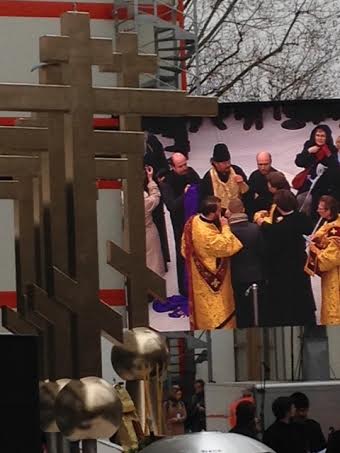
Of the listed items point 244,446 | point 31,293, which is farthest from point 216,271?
point 244,446

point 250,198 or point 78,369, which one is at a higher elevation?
point 250,198

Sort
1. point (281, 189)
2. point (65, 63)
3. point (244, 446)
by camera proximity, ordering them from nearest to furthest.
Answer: point (244, 446) → point (65, 63) → point (281, 189)

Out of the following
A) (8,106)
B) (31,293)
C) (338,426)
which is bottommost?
(338,426)

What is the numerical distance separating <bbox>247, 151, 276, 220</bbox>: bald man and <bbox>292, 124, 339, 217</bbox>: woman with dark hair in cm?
42

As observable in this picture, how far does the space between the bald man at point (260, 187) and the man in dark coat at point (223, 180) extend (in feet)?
0.39

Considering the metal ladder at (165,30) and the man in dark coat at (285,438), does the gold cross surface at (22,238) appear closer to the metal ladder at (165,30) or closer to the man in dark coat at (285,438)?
the man in dark coat at (285,438)

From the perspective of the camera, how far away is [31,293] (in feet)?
25.4

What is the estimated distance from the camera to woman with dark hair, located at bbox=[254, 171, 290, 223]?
2303 centimetres

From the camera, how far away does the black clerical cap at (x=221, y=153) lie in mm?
23234

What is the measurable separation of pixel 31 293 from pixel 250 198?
1552cm

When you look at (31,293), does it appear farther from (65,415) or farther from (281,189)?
(281,189)

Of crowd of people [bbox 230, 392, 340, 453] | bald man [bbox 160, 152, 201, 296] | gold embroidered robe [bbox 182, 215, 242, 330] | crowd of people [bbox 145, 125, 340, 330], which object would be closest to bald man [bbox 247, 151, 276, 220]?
crowd of people [bbox 145, 125, 340, 330]

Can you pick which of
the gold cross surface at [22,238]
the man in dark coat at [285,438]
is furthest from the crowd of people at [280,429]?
the gold cross surface at [22,238]

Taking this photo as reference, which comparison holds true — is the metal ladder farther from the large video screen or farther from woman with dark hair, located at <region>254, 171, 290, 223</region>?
woman with dark hair, located at <region>254, 171, 290, 223</region>
